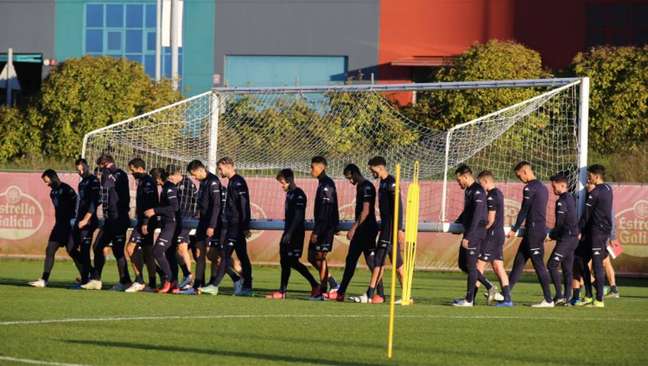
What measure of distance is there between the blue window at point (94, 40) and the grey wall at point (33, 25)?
144 centimetres

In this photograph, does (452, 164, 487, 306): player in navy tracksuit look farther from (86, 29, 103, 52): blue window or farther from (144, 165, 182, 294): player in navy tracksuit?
(86, 29, 103, 52): blue window

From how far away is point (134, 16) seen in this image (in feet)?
164

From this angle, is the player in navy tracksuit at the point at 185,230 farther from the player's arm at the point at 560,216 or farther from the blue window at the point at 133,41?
the blue window at the point at 133,41

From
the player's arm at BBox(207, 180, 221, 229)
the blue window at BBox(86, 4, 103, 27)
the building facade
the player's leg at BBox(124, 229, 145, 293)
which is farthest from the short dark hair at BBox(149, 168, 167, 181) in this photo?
the blue window at BBox(86, 4, 103, 27)

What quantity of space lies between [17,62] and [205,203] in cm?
3313

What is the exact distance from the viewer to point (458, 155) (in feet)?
78.8

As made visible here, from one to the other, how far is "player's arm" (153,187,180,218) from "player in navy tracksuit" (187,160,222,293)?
0.37 m

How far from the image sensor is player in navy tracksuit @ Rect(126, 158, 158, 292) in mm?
20141

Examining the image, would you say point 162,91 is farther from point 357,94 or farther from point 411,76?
point 357,94

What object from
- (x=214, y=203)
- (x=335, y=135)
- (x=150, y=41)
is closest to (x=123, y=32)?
(x=150, y=41)

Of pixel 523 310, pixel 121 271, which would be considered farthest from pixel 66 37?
pixel 523 310

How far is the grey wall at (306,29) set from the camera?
1908 inches

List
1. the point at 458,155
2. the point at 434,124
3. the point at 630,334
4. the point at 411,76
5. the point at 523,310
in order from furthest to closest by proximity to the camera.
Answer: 1. the point at 411,76
2. the point at 434,124
3. the point at 458,155
4. the point at 523,310
5. the point at 630,334

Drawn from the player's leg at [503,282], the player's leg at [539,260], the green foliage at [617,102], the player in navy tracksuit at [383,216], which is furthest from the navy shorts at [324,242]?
the green foliage at [617,102]
